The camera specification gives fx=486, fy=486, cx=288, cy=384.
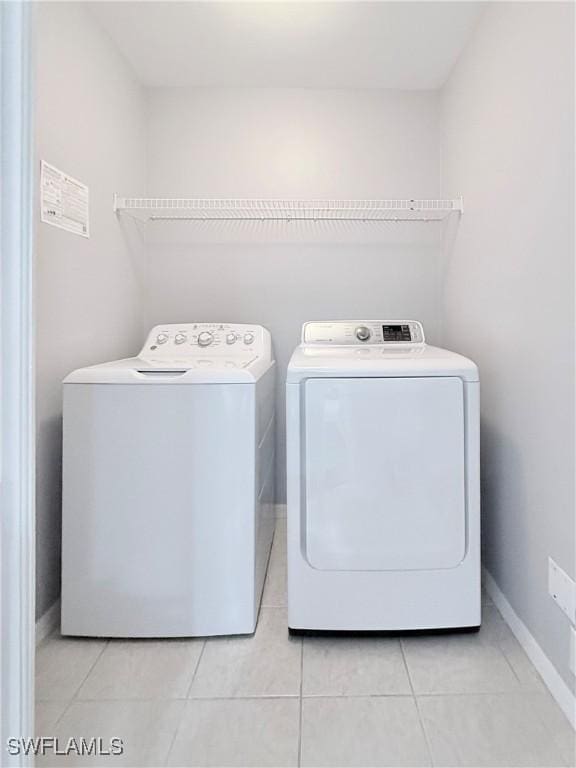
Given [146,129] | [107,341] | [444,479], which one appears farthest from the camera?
[146,129]

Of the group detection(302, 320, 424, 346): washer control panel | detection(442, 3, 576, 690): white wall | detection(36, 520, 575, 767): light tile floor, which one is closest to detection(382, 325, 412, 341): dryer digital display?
detection(302, 320, 424, 346): washer control panel

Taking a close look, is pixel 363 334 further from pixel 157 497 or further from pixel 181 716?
pixel 181 716

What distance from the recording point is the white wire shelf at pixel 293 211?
2.37m

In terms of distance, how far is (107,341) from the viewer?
6.84ft

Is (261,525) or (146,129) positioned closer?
(261,525)

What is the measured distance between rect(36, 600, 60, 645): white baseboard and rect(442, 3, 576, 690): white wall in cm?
154

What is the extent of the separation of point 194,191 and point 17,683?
222cm

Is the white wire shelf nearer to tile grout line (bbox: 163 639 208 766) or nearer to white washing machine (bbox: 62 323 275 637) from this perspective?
white washing machine (bbox: 62 323 275 637)

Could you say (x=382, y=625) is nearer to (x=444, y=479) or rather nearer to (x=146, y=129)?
(x=444, y=479)

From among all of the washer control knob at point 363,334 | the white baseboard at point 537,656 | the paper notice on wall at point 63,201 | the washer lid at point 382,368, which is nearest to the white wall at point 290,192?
the washer control knob at point 363,334

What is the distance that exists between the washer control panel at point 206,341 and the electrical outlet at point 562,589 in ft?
4.40

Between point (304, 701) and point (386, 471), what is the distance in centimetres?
67

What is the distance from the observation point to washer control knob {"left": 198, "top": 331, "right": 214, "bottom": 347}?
2234mm

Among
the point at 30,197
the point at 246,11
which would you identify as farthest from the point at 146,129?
the point at 30,197
